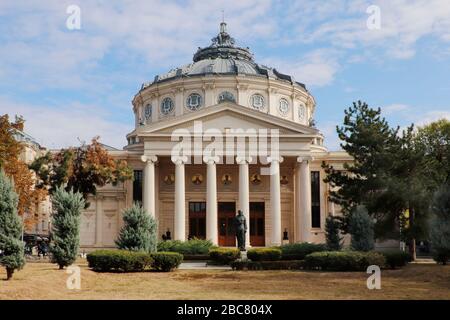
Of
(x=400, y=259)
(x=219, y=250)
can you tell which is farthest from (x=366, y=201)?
(x=219, y=250)

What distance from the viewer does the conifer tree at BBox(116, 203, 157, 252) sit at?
33.4m

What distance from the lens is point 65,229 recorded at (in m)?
28.6

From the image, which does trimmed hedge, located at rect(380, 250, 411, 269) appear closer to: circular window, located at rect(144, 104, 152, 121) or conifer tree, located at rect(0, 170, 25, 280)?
conifer tree, located at rect(0, 170, 25, 280)

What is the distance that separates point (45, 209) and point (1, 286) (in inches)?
2502

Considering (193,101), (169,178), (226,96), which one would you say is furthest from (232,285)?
(193,101)

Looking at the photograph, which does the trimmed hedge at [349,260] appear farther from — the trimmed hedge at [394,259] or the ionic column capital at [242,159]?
the ionic column capital at [242,159]

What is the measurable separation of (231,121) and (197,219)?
1228 centimetres

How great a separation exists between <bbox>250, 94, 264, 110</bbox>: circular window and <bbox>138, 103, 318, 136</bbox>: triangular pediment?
39.2 feet

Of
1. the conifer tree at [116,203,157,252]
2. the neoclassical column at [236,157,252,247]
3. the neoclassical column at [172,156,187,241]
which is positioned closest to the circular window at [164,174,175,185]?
the neoclassical column at [172,156,187,241]

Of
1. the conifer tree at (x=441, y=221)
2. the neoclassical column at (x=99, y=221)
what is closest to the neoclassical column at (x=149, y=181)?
the neoclassical column at (x=99, y=221)

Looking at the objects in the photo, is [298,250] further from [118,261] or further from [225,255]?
[118,261]

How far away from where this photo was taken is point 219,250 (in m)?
37.1

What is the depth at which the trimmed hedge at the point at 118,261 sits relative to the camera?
29.8 metres
